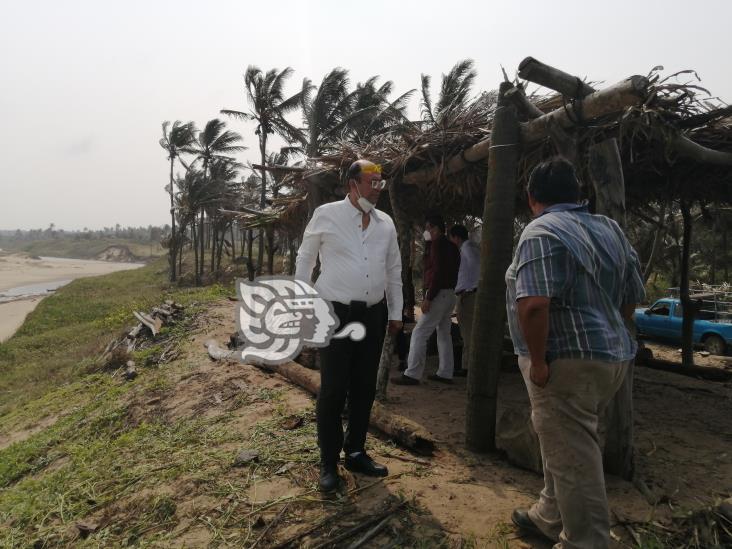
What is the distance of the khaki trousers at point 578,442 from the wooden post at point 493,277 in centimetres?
139

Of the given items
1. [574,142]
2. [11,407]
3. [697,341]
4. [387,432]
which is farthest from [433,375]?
[11,407]

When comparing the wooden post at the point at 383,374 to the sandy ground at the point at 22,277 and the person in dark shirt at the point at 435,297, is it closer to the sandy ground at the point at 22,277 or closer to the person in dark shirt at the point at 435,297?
the person in dark shirt at the point at 435,297

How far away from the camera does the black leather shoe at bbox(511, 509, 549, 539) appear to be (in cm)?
249

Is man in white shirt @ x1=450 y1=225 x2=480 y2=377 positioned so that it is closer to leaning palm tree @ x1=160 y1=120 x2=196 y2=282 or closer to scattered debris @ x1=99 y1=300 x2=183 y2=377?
scattered debris @ x1=99 y1=300 x2=183 y2=377

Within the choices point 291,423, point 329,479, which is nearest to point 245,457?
point 291,423

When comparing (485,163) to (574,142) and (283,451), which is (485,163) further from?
(283,451)

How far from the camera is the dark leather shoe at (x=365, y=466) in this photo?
10.3ft

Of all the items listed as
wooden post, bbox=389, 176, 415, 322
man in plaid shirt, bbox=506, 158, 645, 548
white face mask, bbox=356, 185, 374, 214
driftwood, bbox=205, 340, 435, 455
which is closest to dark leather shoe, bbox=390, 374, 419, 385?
driftwood, bbox=205, 340, 435, 455

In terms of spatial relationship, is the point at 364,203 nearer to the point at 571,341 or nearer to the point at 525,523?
the point at 571,341

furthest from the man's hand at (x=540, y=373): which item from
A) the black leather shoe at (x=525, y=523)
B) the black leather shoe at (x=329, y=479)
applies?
the black leather shoe at (x=329, y=479)

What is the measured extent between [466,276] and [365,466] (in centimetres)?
289

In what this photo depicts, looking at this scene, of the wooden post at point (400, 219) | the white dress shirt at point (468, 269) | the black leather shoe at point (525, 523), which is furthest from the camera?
the white dress shirt at point (468, 269)

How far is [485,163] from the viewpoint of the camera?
4.47 m

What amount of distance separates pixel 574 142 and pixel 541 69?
55 cm
